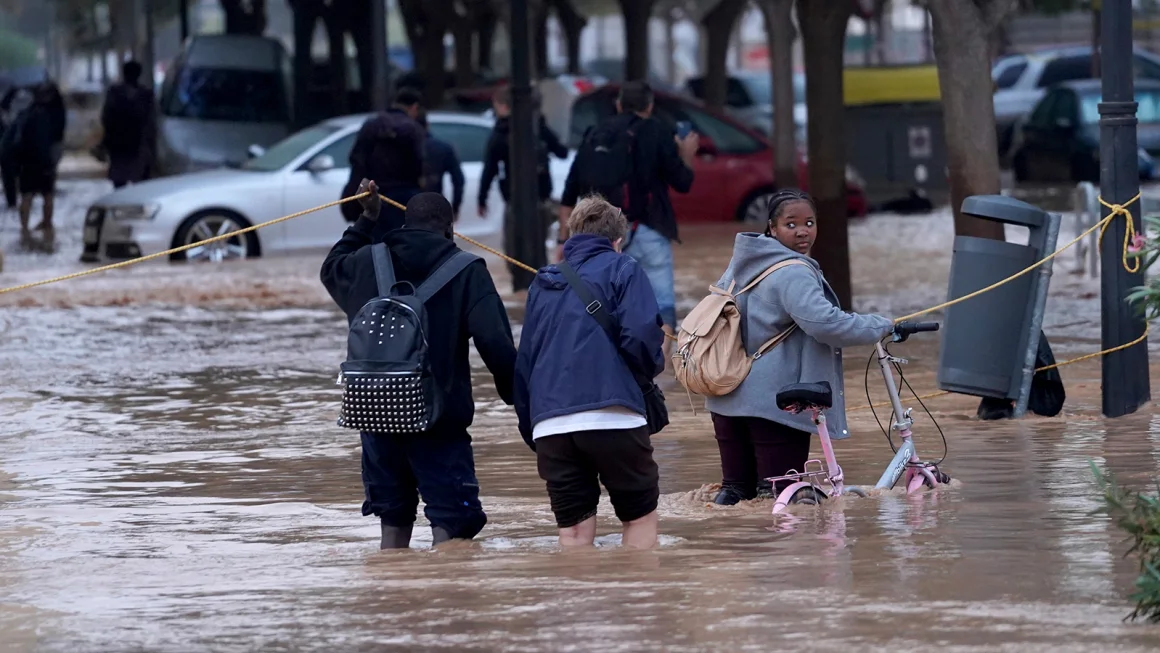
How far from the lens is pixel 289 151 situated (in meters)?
19.3

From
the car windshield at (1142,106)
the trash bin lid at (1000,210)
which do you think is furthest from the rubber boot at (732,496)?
the car windshield at (1142,106)

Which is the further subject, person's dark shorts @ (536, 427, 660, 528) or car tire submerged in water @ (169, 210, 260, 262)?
car tire submerged in water @ (169, 210, 260, 262)

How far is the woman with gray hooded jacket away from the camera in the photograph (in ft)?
24.1

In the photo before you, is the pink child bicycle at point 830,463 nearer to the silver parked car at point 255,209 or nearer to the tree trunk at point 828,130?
the tree trunk at point 828,130

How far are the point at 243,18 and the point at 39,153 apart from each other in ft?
40.4

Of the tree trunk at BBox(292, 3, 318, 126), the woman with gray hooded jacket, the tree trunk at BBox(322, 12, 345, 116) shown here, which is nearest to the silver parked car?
the tree trunk at BBox(292, 3, 318, 126)

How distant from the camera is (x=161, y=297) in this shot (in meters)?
16.7

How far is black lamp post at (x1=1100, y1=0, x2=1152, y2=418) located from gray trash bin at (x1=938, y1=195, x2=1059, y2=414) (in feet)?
0.99

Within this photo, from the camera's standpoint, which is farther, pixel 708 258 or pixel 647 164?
pixel 708 258

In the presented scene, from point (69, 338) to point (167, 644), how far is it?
894 cm

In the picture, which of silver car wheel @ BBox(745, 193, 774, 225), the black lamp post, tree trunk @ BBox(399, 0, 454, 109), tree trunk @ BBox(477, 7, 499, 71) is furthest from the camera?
tree trunk @ BBox(477, 7, 499, 71)

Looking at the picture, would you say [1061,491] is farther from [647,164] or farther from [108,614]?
[647,164]

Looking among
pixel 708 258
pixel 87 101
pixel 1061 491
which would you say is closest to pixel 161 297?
pixel 708 258

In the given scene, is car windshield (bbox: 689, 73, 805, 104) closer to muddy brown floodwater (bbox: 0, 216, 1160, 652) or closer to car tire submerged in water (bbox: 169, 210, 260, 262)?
car tire submerged in water (bbox: 169, 210, 260, 262)
